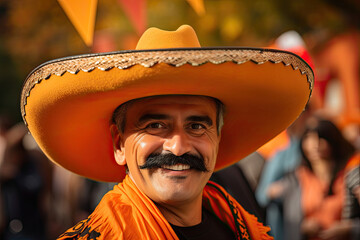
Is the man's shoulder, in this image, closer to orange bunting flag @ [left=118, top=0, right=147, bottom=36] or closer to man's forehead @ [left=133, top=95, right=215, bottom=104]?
man's forehead @ [left=133, top=95, right=215, bottom=104]

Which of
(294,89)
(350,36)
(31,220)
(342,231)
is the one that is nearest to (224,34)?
(350,36)

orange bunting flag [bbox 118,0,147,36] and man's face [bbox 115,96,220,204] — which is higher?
orange bunting flag [bbox 118,0,147,36]

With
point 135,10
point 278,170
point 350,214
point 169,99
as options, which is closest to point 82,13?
point 135,10

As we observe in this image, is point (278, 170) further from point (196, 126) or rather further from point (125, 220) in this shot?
point (125, 220)

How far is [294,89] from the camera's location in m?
2.67

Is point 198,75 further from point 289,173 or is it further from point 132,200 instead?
point 289,173

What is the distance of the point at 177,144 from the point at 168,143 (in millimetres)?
43

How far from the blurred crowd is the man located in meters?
1.00

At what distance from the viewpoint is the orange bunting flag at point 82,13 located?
337cm

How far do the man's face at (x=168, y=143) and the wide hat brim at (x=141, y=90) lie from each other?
7 centimetres

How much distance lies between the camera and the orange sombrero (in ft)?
7.41

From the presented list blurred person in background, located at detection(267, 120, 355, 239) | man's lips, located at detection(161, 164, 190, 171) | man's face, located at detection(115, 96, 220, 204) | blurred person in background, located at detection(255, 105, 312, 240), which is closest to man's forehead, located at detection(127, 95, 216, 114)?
man's face, located at detection(115, 96, 220, 204)

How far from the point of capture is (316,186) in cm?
591

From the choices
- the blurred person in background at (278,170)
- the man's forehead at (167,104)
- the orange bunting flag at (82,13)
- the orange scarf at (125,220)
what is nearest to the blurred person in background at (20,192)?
the blurred person in background at (278,170)
